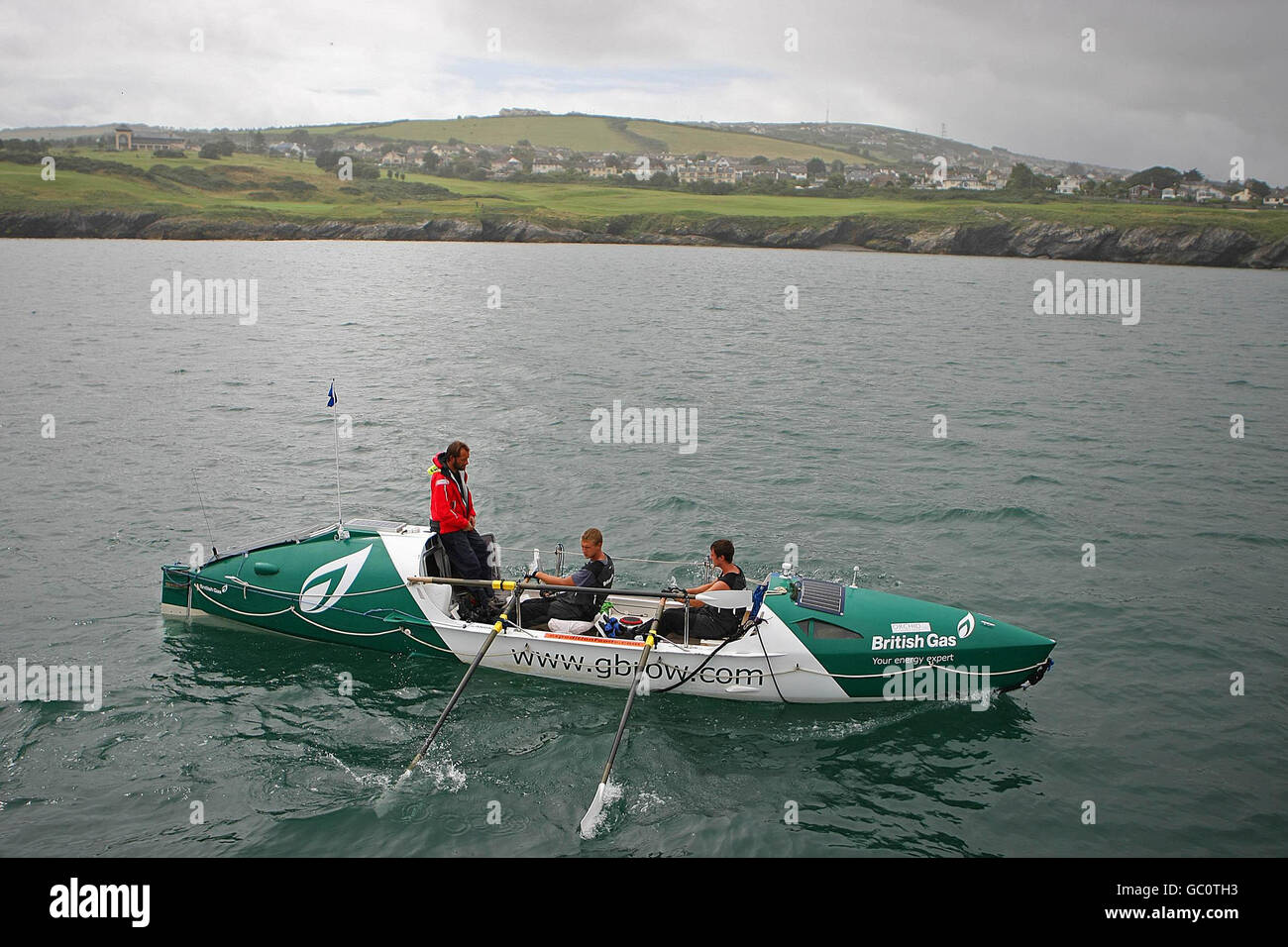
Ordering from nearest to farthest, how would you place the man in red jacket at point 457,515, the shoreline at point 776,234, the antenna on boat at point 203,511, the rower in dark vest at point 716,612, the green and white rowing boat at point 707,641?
the green and white rowing boat at point 707,641
the rower in dark vest at point 716,612
the man in red jacket at point 457,515
the antenna on boat at point 203,511
the shoreline at point 776,234

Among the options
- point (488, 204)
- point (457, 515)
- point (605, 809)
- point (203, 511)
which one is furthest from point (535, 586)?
point (488, 204)

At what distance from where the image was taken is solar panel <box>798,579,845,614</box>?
14.4m

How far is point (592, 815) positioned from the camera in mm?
12148

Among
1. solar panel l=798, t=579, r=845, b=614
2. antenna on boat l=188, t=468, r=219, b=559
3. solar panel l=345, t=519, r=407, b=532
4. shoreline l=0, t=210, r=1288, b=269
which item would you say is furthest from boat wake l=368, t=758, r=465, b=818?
shoreline l=0, t=210, r=1288, b=269

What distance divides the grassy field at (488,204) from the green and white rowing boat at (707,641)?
129m

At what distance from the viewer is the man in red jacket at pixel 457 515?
50.5 ft

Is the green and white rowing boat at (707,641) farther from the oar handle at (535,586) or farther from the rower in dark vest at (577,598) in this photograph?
the rower in dark vest at (577,598)

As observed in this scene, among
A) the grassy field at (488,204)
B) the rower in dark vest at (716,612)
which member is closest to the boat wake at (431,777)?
the rower in dark vest at (716,612)

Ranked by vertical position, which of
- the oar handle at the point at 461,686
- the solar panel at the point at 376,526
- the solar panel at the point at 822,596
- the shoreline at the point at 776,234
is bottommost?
the oar handle at the point at 461,686

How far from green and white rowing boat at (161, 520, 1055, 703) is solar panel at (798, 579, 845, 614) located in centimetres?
2

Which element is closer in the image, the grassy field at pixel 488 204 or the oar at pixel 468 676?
the oar at pixel 468 676

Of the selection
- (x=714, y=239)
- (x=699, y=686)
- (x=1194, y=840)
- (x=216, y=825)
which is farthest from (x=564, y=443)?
(x=714, y=239)

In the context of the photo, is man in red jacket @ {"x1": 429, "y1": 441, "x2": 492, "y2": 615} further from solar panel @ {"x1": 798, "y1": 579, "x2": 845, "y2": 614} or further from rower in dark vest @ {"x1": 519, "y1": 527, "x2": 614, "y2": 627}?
solar panel @ {"x1": 798, "y1": 579, "x2": 845, "y2": 614}

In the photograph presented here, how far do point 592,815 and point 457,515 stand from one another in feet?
18.5
